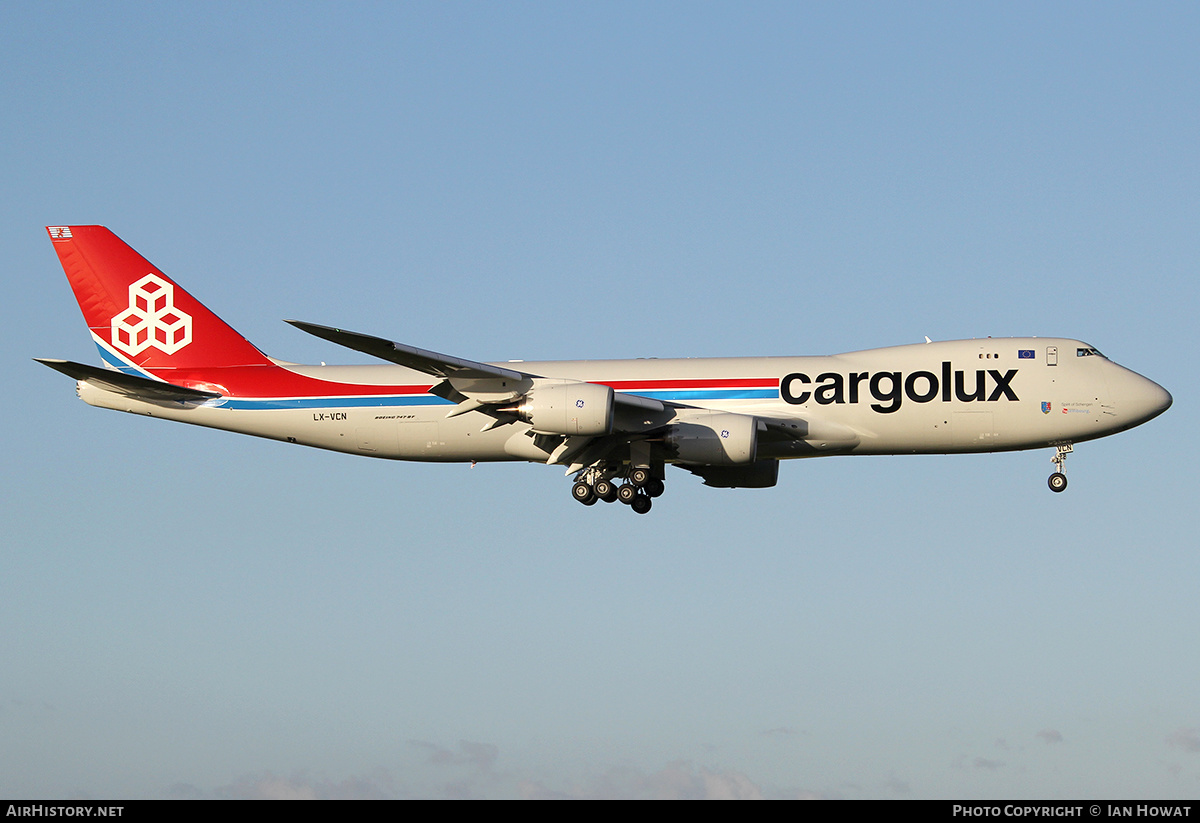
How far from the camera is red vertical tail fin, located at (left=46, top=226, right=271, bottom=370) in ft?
167

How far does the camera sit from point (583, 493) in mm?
47594

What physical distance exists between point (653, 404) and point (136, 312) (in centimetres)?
2015

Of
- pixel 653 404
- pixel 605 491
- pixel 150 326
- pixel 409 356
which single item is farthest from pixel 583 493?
pixel 150 326

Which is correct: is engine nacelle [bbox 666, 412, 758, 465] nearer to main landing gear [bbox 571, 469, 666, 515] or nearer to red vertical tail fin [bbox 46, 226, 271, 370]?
main landing gear [bbox 571, 469, 666, 515]

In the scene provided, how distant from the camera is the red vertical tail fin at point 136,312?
5094 centimetres

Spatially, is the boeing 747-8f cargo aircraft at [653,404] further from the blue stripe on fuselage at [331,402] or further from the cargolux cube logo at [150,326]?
the cargolux cube logo at [150,326]

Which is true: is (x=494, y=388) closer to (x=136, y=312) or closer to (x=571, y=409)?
(x=571, y=409)

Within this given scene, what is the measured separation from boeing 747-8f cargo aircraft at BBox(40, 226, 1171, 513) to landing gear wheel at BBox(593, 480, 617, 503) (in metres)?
0.06

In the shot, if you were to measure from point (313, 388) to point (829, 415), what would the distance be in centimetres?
1778

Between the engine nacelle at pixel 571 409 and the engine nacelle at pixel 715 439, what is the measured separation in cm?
251

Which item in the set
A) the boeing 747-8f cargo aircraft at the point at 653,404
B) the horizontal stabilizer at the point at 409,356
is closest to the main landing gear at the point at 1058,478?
the boeing 747-8f cargo aircraft at the point at 653,404
